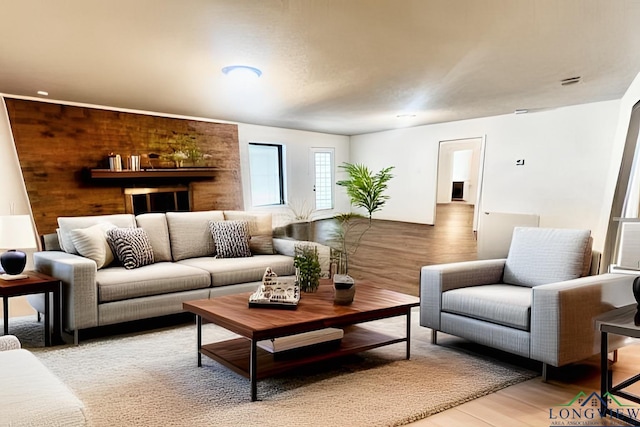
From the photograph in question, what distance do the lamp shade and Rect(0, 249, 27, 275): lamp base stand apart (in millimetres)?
91

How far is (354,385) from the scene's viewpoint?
8.52 ft

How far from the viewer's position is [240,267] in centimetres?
409

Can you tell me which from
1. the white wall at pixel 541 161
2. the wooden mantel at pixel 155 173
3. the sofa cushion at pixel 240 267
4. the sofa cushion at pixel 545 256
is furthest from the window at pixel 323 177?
the sofa cushion at pixel 545 256

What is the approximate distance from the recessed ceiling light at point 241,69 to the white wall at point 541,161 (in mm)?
4456

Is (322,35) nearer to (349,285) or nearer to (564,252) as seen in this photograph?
(349,285)

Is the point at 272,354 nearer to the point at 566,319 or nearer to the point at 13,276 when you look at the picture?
the point at 566,319

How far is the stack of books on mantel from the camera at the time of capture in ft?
8.77

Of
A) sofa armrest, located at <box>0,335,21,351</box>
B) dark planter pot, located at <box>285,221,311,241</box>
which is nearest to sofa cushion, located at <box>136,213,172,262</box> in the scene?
sofa armrest, located at <box>0,335,21,351</box>

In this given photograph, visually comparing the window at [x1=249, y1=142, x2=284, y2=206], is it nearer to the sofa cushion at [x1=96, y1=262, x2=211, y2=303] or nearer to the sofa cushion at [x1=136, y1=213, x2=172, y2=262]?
the sofa cushion at [x1=136, y1=213, x2=172, y2=262]

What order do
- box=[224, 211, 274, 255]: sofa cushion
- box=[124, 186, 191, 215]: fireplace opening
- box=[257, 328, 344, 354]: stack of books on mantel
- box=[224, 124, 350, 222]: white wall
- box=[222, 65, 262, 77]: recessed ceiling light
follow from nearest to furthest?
box=[257, 328, 344, 354]: stack of books on mantel, box=[222, 65, 262, 77]: recessed ceiling light, box=[224, 211, 274, 255]: sofa cushion, box=[124, 186, 191, 215]: fireplace opening, box=[224, 124, 350, 222]: white wall

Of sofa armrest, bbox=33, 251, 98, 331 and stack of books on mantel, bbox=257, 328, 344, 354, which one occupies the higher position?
sofa armrest, bbox=33, 251, 98, 331

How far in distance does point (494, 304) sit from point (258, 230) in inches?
103

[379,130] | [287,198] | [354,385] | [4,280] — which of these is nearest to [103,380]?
[4,280]

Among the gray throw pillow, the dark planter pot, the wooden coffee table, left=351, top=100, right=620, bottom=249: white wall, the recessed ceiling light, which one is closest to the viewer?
the wooden coffee table
